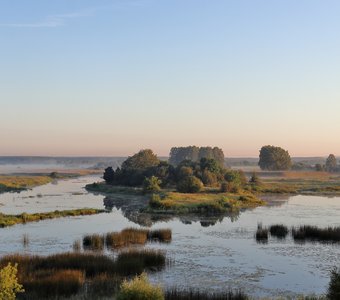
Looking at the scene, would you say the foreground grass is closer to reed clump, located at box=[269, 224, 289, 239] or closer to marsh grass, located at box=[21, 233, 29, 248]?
marsh grass, located at box=[21, 233, 29, 248]

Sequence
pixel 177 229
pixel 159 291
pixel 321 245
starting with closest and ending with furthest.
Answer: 1. pixel 159 291
2. pixel 321 245
3. pixel 177 229

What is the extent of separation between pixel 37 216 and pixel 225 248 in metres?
27.8

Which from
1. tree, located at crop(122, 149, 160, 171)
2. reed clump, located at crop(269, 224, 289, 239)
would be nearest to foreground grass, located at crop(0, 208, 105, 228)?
reed clump, located at crop(269, 224, 289, 239)

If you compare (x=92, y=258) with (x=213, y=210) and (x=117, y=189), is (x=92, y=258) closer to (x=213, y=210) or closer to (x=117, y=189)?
(x=213, y=210)

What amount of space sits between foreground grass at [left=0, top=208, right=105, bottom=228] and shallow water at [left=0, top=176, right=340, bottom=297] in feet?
7.09

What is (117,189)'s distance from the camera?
108750 mm

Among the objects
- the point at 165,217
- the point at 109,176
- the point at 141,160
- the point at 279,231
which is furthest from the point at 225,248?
the point at 141,160

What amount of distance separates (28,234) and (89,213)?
19325mm

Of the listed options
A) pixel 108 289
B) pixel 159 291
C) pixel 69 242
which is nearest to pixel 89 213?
pixel 69 242

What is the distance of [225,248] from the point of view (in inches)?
1519

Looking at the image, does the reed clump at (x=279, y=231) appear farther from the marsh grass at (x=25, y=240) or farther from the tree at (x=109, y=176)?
the tree at (x=109, y=176)

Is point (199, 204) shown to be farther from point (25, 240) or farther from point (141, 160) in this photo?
point (141, 160)

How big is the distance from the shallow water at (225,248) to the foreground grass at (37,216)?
2162 mm

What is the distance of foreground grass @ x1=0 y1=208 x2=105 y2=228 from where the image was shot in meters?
52.6
